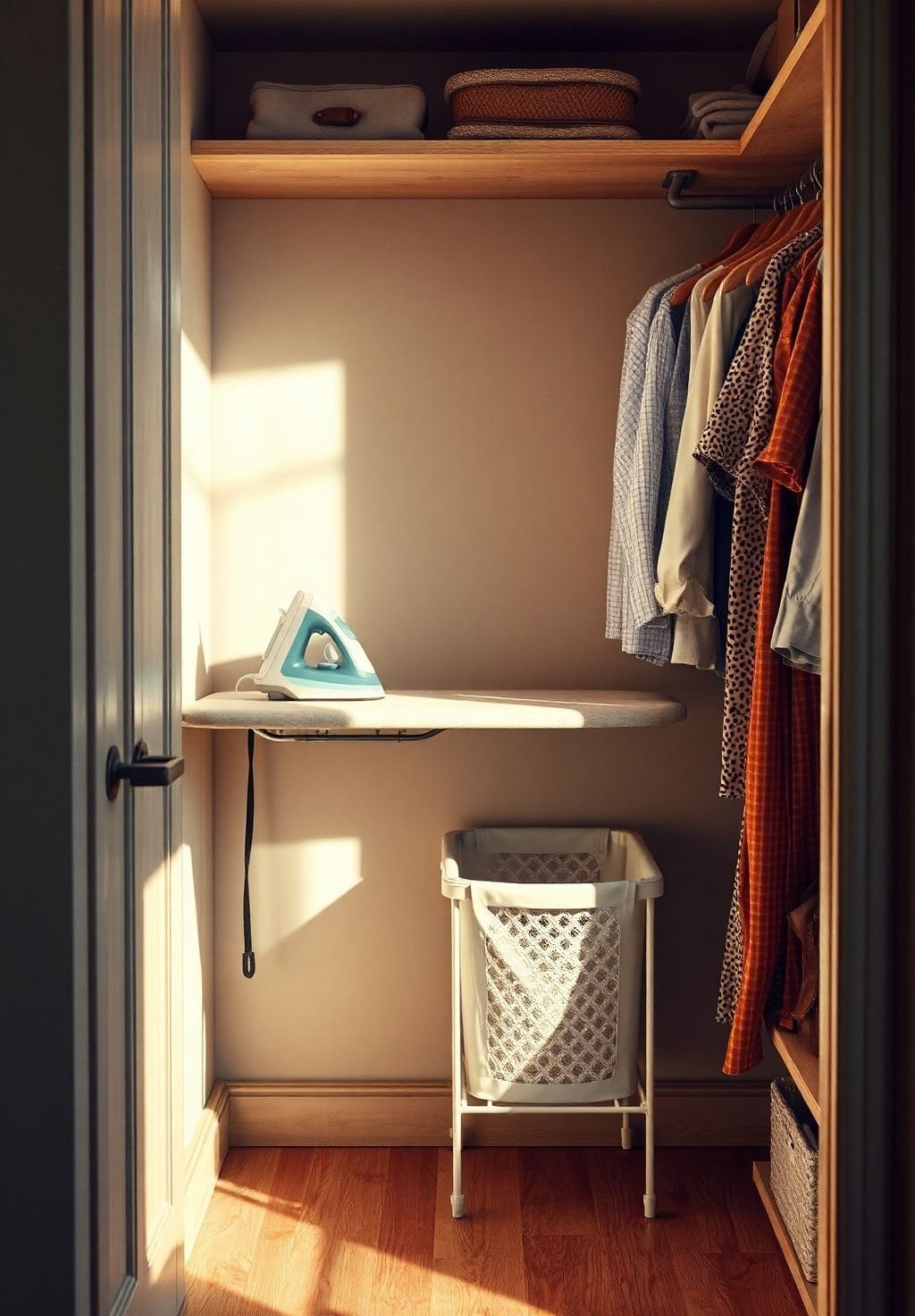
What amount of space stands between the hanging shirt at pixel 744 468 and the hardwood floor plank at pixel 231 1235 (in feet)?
3.88

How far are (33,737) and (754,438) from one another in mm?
1138

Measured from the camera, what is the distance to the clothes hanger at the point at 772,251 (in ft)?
6.14

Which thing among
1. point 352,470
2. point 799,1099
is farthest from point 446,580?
point 799,1099

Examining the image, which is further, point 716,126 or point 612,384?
point 612,384

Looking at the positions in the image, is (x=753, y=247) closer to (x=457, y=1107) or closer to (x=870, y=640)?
(x=870, y=640)

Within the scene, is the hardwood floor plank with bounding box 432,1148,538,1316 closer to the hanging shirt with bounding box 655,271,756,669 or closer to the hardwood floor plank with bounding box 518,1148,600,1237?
the hardwood floor plank with bounding box 518,1148,600,1237

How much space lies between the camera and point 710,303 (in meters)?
2.06

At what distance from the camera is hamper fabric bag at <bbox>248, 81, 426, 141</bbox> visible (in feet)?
7.22

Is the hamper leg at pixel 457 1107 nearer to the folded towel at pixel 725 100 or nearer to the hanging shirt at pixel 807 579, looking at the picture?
the hanging shirt at pixel 807 579

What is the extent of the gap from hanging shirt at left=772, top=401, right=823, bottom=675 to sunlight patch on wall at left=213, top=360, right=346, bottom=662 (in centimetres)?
110

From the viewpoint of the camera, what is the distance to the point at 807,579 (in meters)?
1.62

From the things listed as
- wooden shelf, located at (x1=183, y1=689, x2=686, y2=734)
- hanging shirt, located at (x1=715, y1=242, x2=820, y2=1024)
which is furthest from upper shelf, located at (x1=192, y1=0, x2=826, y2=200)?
wooden shelf, located at (x1=183, y1=689, x2=686, y2=734)

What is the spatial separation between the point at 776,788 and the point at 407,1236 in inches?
42.8

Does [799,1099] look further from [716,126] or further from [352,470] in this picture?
[716,126]
